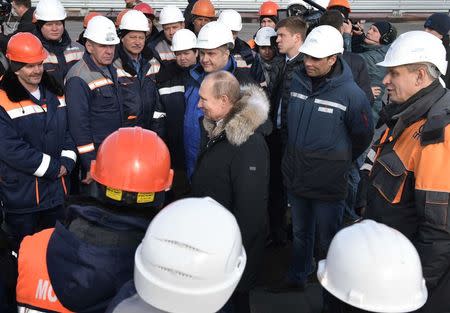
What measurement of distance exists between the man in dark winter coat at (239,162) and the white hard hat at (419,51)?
843 mm

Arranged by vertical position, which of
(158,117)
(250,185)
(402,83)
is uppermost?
(402,83)

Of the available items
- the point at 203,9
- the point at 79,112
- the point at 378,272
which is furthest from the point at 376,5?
the point at 378,272

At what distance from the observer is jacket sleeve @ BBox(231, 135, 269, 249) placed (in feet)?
9.04

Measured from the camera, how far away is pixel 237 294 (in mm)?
2959

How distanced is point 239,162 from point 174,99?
6.40ft

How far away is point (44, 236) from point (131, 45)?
2.89 meters

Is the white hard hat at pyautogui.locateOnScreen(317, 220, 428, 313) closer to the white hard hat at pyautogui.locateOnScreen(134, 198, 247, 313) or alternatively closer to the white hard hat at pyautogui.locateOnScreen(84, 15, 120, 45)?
the white hard hat at pyautogui.locateOnScreen(134, 198, 247, 313)

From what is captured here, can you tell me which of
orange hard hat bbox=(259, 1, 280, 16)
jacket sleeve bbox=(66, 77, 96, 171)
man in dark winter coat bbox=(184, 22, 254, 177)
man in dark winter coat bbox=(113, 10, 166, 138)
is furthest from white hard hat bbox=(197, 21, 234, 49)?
orange hard hat bbox=(259, 1, 280, 16)

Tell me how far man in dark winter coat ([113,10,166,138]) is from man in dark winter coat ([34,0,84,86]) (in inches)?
30.1

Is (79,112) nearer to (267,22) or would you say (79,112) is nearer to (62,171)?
(62,171)

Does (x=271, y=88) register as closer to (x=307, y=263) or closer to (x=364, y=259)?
(x=307, y=263)

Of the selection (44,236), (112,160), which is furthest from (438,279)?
(44,236)

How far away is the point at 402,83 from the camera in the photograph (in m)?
2.44

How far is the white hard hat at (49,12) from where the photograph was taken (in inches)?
193
